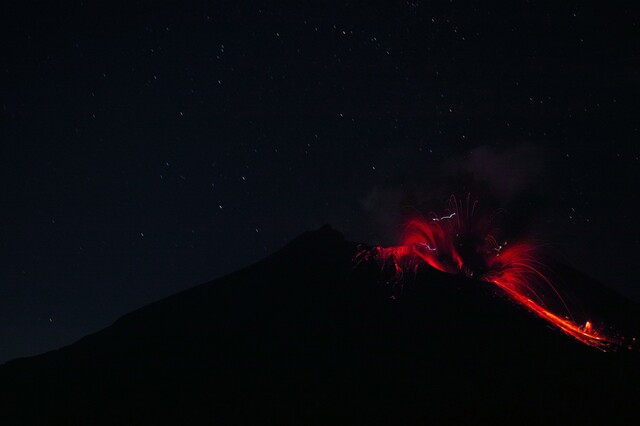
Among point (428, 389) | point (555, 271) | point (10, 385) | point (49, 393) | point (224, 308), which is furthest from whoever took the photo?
point (555, 271)

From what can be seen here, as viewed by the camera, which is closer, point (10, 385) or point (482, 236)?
point (10, 385)

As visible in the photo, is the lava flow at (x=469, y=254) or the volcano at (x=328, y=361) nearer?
the volcano at (x=328, y=361)

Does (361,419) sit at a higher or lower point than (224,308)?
lower

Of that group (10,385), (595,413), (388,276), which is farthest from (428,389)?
(10,385)

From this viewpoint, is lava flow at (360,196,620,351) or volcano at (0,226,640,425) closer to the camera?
volcano at (0,226,640,425)

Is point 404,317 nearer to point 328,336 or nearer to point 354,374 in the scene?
point 328,336

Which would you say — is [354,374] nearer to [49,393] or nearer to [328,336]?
[328,336]

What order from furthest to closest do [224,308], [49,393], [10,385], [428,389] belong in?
1. [224,308]
2. [10,385]
3. [49,393]
4. [428,389]

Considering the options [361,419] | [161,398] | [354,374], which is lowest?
[361,419]
